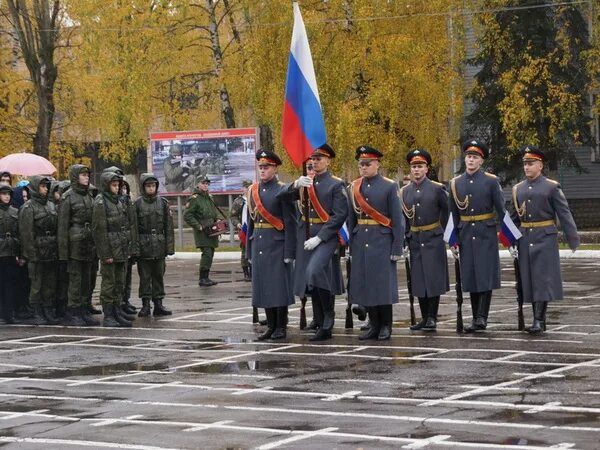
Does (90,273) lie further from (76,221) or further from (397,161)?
(397,161)

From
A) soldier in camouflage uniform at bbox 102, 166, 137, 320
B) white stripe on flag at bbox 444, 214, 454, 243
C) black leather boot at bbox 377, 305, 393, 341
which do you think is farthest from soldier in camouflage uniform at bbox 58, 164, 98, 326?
white stripe on flag at bbox 444, 214, 454, 243

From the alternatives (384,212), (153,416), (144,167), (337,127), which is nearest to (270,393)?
(153,416)

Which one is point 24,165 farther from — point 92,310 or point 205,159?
point 205,159

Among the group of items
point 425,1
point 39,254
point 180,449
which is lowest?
point 180,449

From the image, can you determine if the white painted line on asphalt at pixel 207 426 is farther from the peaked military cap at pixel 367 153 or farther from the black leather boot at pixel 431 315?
the black leather boot at pixel 431 315

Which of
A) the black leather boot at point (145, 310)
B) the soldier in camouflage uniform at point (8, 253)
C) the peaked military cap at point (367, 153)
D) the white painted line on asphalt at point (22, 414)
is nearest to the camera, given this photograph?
the white painted line on asphalt at point (22, 414)

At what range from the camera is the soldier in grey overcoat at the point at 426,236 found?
16156 mm

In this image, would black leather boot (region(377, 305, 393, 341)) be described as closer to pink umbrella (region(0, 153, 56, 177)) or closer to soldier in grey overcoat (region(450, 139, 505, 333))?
soldier in grey overcoat (region(450, 139, 505, 333))

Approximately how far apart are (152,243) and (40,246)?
1520 mm

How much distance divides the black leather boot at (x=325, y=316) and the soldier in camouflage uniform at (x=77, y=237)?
382 cm

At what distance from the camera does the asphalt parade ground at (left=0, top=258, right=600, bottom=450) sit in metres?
9.67

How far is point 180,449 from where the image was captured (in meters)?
9.30

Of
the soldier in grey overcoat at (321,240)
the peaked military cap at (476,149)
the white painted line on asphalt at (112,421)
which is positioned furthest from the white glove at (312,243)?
the white painted line on asphalt at (112,421)

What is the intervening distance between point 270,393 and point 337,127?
27034 mm
